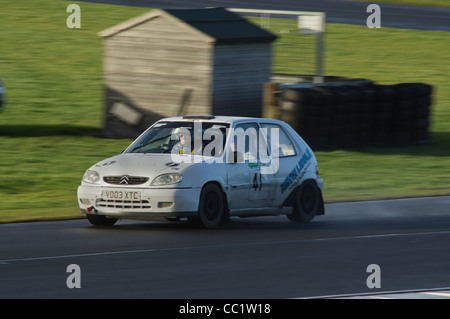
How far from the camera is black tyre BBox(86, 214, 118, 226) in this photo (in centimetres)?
1287

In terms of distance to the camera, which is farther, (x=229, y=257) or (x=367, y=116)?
(x=367, y=116)

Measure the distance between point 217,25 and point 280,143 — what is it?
32.1ft

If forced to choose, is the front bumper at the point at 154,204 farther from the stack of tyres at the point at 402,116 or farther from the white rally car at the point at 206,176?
the stack of tyres at the point at 402,116

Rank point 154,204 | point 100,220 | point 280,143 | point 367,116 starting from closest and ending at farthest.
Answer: point 154,204 < point 100,220 < point 280,143 < point 367,116

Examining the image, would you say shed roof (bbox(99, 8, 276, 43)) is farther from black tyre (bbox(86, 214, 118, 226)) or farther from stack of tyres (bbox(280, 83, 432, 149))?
black tyre (bbox(86, 214, 118, 226))

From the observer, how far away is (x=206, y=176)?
12352 millimetres

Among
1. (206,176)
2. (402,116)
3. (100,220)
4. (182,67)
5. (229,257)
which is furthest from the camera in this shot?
(402,116)

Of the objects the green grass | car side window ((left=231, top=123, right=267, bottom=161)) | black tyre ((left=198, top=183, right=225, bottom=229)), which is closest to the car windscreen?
car side window ((left=231, top=123, right=267, bottom=161))

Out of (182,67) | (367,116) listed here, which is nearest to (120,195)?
(182,67)

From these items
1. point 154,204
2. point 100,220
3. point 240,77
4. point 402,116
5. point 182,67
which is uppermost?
point 182,67

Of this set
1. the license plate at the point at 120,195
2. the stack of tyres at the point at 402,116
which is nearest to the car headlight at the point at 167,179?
the license plate at the point at 120,195

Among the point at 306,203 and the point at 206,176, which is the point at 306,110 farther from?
the point at 206,176

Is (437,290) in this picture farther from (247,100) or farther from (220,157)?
(247,100)

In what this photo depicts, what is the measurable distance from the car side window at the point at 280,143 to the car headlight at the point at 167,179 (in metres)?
1.92
